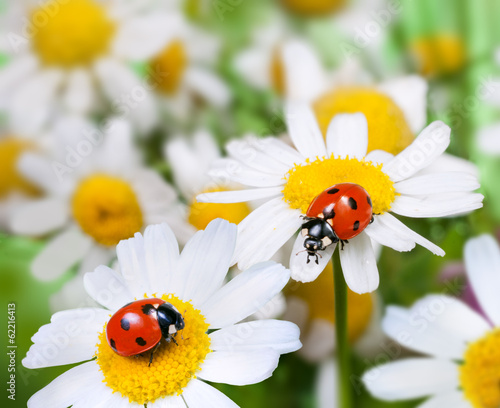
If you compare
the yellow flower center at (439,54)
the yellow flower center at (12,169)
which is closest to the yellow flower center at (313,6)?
the yellow flower center at (439,54)

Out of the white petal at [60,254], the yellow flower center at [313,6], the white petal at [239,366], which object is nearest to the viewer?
the white petal at [239,366]

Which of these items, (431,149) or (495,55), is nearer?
(431,149)

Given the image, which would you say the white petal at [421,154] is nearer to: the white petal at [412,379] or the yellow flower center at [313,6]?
the white petal at [412,379]

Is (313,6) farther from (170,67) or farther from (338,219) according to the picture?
(338,219)

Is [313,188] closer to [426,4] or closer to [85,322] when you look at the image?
[85,322]

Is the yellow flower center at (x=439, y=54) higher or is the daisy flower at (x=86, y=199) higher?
the yellow flower center at (x=439, y=54)

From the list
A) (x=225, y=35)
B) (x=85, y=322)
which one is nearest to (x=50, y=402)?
(x=85, y=322)
